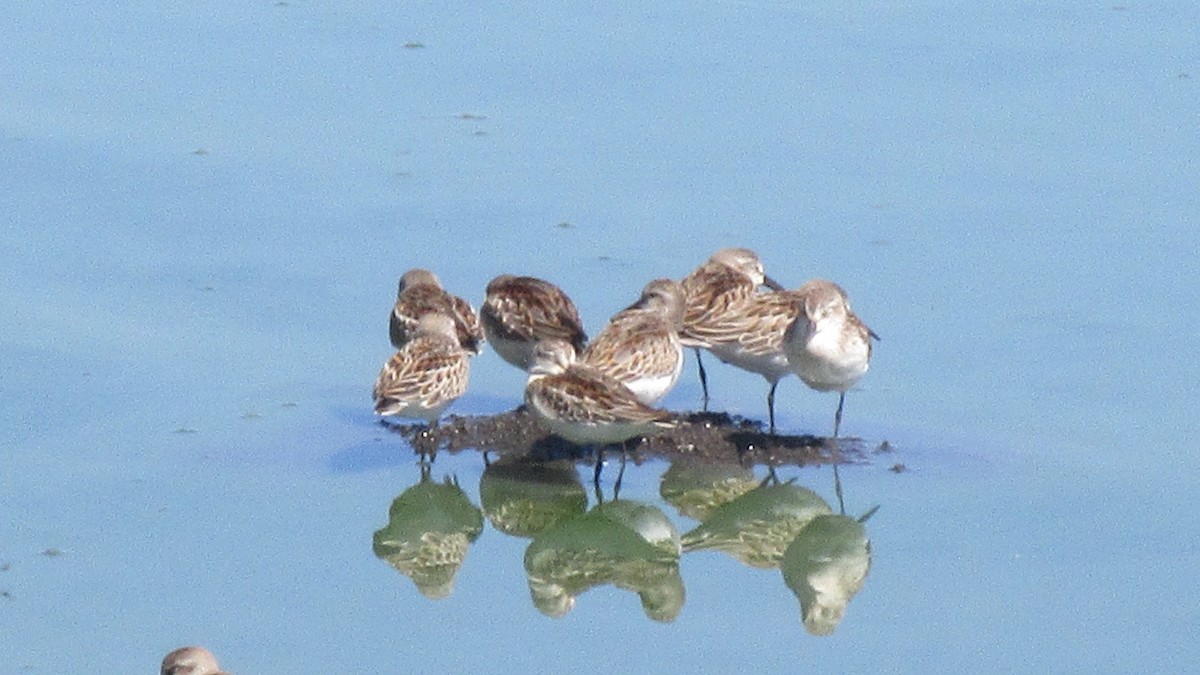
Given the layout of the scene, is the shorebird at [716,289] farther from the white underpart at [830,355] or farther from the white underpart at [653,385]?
the white underpart at [830,355]

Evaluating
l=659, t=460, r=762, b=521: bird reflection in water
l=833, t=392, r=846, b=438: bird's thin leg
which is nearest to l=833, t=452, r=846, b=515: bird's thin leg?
l=833, t=392, r=846, b=438: bird's thin leg

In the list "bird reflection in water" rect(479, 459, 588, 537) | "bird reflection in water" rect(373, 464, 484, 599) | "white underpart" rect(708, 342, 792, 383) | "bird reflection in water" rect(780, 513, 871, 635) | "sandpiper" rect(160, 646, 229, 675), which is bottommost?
"bird reflection in water" rect(479, 459, 588, 537)

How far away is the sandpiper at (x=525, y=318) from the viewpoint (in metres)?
12.0

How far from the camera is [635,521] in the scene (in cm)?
1076

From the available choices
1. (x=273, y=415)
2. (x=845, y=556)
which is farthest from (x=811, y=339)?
(x=273, y=415)

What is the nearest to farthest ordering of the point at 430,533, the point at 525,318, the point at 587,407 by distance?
the point at 430,533 → the point at 587,407 → the point at 525,318

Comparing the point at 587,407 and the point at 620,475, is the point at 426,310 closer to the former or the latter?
the point at 620,475

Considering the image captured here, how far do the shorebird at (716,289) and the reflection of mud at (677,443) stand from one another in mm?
500

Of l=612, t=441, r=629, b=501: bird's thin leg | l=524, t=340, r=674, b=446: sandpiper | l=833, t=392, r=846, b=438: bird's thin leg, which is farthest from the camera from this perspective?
l=833, t=392, r=846, b=438: bird's thin leg

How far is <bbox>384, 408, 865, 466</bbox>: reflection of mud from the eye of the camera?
1146 centimetres

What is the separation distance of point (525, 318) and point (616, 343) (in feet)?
1.90

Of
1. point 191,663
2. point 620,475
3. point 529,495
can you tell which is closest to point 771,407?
point 620,475

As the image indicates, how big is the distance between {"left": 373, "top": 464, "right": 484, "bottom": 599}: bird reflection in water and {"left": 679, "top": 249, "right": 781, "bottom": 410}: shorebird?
5.22ft

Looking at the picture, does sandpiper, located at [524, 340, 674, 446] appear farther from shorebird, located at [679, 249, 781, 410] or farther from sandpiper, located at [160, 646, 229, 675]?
sandpiper, located at [160, 646, 229, 675]
